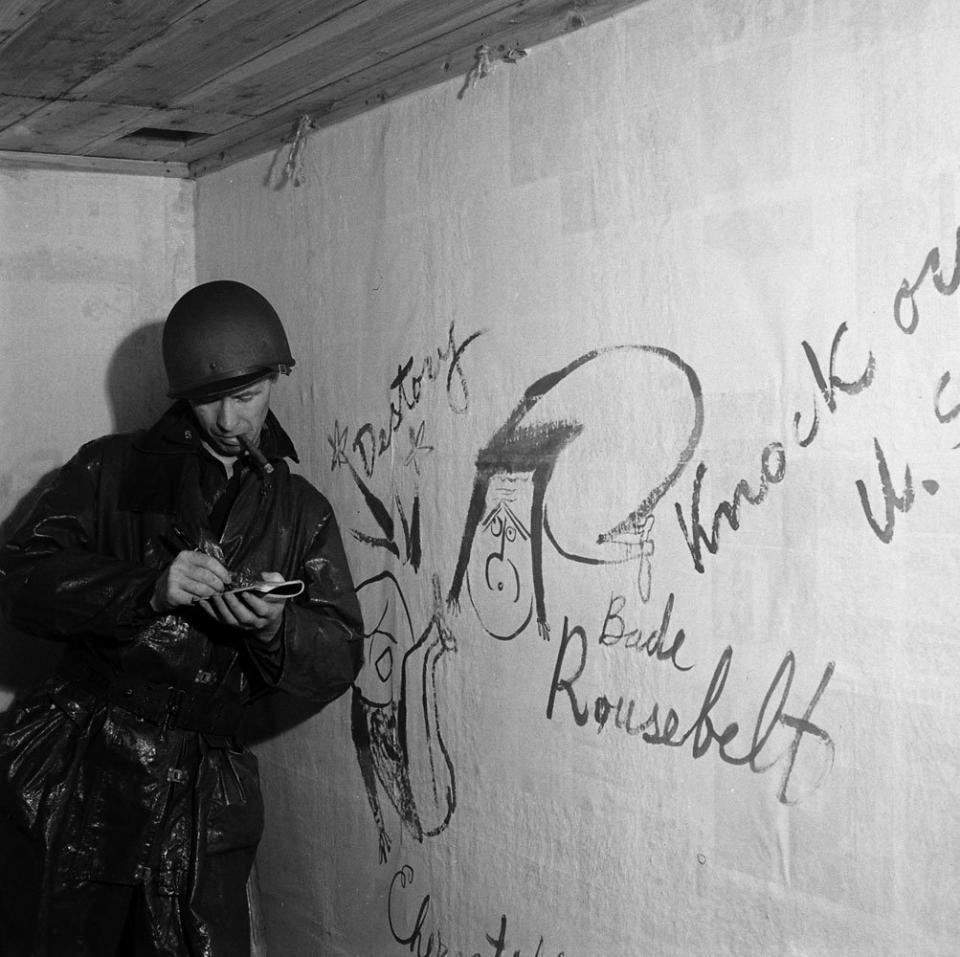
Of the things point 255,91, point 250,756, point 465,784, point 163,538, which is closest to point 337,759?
point 250,756

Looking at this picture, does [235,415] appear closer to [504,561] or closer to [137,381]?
[504,561]

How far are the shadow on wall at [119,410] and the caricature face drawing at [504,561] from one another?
4.68ft

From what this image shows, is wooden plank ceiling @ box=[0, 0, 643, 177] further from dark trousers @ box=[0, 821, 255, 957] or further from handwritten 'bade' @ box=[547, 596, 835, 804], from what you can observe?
dark trousers @ box=[0, 821, 255, 957]

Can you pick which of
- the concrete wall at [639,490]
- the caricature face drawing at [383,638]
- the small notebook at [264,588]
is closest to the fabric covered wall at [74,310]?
the concrete wall at [639,490]

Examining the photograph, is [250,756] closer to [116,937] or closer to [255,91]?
[116,937]

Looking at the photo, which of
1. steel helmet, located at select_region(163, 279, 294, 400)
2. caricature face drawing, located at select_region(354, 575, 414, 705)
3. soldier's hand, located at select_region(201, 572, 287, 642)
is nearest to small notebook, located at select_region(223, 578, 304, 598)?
soldier's hand, located at select_region(201, 572, 287, 642)

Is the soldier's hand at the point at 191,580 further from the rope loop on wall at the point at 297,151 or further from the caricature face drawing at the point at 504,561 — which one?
the rope loop on wall at the point at 297,151

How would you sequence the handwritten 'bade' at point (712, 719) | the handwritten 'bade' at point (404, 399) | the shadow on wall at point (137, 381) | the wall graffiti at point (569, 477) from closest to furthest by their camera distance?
the handwritten 'bade' at point (712, 719), the wall graffiti at point (569, 477), the handwritten 'bade' at point (404, 399), the shadow on wall at point (137, 381)

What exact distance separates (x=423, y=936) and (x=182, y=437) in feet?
4.16

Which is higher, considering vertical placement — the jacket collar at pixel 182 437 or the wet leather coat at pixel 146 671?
the jacket collar at pixel 182 437

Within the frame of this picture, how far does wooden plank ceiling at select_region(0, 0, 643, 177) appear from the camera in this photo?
2355 millimetres

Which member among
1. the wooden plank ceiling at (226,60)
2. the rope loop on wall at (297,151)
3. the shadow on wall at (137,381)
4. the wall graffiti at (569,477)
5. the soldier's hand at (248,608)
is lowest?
the soldier's hand at (248,608)

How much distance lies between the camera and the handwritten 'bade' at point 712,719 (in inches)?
77.2

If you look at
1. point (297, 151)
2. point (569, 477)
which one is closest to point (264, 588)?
point (569, 477)
